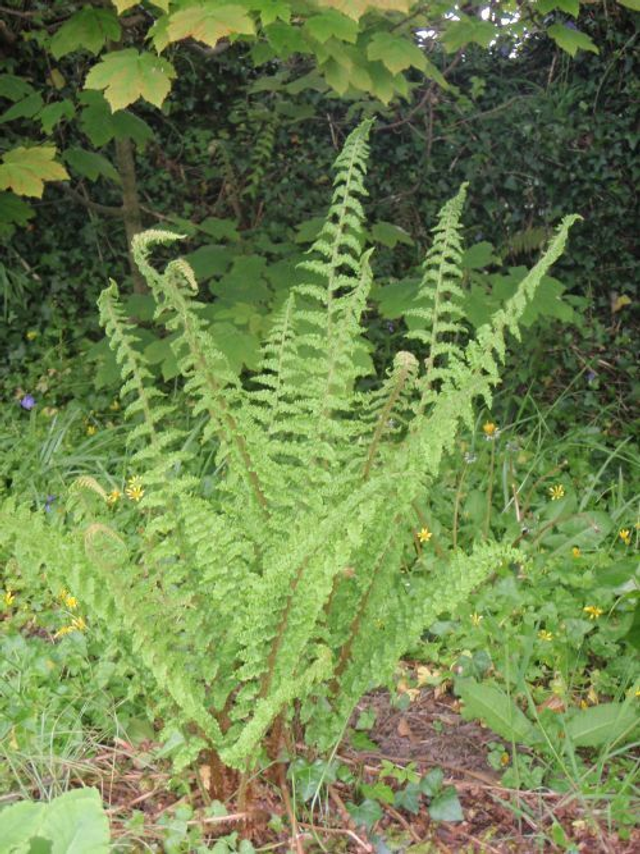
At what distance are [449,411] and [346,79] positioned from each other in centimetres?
135

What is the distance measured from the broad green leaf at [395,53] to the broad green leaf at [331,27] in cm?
25

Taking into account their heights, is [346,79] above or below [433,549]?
above

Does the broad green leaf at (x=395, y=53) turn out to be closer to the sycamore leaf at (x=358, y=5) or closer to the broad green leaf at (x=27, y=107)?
the sycamore leaf at (x=358, y=5)

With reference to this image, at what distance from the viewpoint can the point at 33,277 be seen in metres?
5.53

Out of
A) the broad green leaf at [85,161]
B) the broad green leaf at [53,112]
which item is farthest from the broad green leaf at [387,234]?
the broad green leaf at [53,112]

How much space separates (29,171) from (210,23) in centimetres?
101

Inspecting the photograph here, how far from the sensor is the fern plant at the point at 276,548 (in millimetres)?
1624

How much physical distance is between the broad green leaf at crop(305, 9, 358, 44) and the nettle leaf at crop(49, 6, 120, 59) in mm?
879

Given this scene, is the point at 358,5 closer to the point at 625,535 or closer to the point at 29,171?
the point at 29,171

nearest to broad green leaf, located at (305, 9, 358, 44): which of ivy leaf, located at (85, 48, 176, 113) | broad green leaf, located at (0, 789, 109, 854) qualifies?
ivy leaf, located at (85, 48, 176, 113)

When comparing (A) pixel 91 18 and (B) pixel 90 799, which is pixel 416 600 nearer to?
(B) pixel 90 799

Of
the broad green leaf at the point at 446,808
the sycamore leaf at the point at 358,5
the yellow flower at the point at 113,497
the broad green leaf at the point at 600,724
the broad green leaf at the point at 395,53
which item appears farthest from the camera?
the yellow flower at the point at 113,497

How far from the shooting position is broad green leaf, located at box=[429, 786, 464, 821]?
1.85m

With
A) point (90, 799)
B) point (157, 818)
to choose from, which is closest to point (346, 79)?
point (157, 818)
